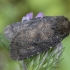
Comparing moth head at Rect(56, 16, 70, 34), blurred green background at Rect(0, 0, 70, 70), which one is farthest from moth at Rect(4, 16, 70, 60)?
blurred green background at Rect(0, 0, 70, 70)

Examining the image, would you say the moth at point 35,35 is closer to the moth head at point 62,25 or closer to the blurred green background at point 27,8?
the moth head at point 62,25

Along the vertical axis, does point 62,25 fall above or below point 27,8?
below

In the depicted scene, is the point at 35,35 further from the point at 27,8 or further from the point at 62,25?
the point at 27,8

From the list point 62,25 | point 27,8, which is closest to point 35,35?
point 62,25

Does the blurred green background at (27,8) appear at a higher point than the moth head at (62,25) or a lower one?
higher

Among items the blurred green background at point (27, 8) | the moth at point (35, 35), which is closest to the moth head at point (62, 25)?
the moth at point (35, 35)

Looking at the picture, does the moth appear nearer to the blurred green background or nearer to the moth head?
the moth head

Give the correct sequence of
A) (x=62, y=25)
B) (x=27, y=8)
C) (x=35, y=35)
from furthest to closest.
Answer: (x=27, y=8) < (x=62, y=25) < (x=35, y=35)

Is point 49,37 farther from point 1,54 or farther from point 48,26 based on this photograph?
point 1,54

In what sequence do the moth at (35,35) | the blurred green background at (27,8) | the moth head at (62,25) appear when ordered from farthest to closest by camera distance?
1. the blurred green background at (27,8)
2. the moth head at (62,25)
3. the moth at (35,35)
